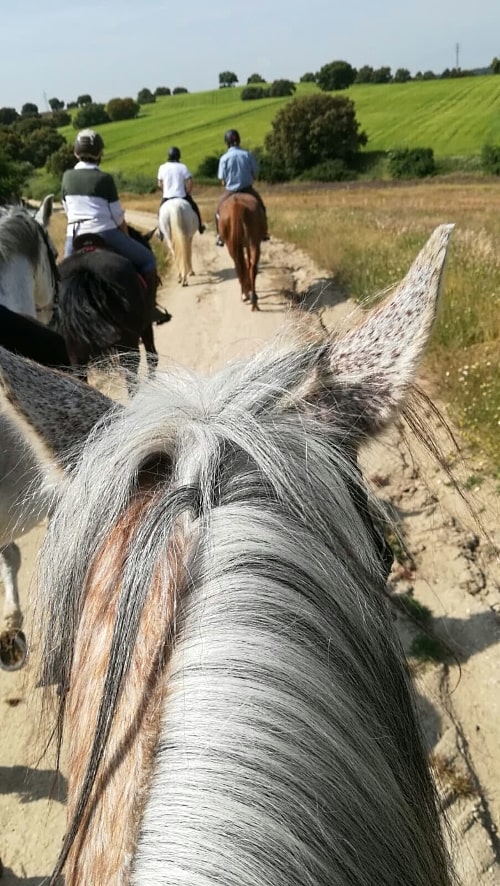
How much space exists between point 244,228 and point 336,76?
315ft

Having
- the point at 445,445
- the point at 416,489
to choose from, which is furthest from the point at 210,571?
the point at 445,445

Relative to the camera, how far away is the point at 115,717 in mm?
1077

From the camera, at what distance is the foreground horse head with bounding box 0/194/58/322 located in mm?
4992

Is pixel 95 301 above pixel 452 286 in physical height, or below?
above

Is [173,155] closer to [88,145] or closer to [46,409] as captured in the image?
[88,145]

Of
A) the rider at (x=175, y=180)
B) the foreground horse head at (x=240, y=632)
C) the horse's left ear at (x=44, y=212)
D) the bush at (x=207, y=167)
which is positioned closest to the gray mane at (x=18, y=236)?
the horse's left ear at (x=44, y=212)

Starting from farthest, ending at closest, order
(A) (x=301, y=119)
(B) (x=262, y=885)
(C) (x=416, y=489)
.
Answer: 1. (A) (x=301, y=119)
2. (C) (x=416, y=489)
3. (B) (x=262, y=885)

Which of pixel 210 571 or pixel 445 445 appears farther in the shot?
pixel 445 445

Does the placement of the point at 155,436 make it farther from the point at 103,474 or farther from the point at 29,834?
the point at 29,834

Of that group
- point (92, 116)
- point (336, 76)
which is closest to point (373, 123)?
point (336, 76)

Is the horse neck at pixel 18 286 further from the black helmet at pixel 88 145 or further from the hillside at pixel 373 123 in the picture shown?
the hillside at pixel 373 123

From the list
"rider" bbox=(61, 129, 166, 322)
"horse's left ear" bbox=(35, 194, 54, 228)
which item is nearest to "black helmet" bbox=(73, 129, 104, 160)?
"rider" bbox=(61, 129, 166, 322)

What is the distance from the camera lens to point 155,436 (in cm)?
136

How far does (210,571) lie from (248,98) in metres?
107
